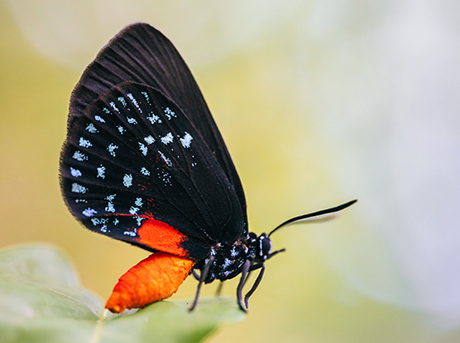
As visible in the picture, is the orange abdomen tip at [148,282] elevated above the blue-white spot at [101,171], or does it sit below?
below

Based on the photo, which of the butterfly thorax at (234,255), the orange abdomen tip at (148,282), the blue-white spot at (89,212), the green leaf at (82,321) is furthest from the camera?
the butterfly thorax at (234,255)

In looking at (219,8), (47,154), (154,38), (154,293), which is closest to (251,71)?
(219,8)

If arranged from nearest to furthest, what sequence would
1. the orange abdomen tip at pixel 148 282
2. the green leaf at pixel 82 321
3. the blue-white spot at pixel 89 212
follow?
1. the green leaf at pixel 82 321
2. the orange abdomen tip at pixel 148 282
3. the blue-white spot at pixel 89 212

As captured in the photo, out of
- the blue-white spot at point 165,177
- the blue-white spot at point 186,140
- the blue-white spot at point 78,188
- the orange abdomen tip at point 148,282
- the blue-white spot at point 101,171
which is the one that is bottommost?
the orange abdomen tip at point 148,282

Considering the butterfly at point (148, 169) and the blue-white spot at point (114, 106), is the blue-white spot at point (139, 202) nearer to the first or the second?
the butterfly at point (148, 169)

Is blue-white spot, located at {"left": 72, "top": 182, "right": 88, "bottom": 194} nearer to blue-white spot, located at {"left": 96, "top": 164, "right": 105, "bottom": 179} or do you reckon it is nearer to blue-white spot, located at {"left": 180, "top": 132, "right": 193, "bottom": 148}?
blue-white spot, located at {"left": 96, "top": 164, "right": 105, "bottom": 179}

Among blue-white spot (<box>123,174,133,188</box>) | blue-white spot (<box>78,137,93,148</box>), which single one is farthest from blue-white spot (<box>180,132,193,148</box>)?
blue-white spot (<box>78,137,93,148</box>)

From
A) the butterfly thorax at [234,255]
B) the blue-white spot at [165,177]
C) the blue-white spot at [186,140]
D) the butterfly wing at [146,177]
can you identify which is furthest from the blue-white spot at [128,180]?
the butterfly thorax at [234,255]
